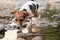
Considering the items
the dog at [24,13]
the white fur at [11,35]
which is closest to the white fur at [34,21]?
the dog at [24,13]

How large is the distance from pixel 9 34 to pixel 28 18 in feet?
4.27

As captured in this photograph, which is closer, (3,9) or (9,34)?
(9,34)

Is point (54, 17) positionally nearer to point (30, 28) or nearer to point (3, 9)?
point (30, 28)

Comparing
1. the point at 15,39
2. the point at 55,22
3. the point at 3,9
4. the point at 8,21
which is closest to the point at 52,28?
the point at 55,22

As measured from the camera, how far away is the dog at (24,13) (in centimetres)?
677

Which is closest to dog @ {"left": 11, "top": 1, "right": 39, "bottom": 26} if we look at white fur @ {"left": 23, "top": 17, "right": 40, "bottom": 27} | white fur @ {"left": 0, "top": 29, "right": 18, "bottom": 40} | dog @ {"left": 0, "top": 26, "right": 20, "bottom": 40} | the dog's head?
the dog's head

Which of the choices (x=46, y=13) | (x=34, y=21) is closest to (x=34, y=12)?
(x=46, y=13)

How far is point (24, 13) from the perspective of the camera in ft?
23.1

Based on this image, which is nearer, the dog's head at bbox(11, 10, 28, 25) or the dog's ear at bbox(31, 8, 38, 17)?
the dog's head at bbox(11, 10, 28, 25)

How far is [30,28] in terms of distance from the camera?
6.32 m

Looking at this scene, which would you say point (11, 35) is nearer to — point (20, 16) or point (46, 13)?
point (20, 16)

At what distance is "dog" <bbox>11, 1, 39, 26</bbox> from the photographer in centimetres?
677

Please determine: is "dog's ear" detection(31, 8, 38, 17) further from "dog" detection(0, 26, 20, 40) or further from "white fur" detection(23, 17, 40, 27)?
"dog" detection(0, 26, 20, 40)

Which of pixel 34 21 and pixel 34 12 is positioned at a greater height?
pixel 34 12
